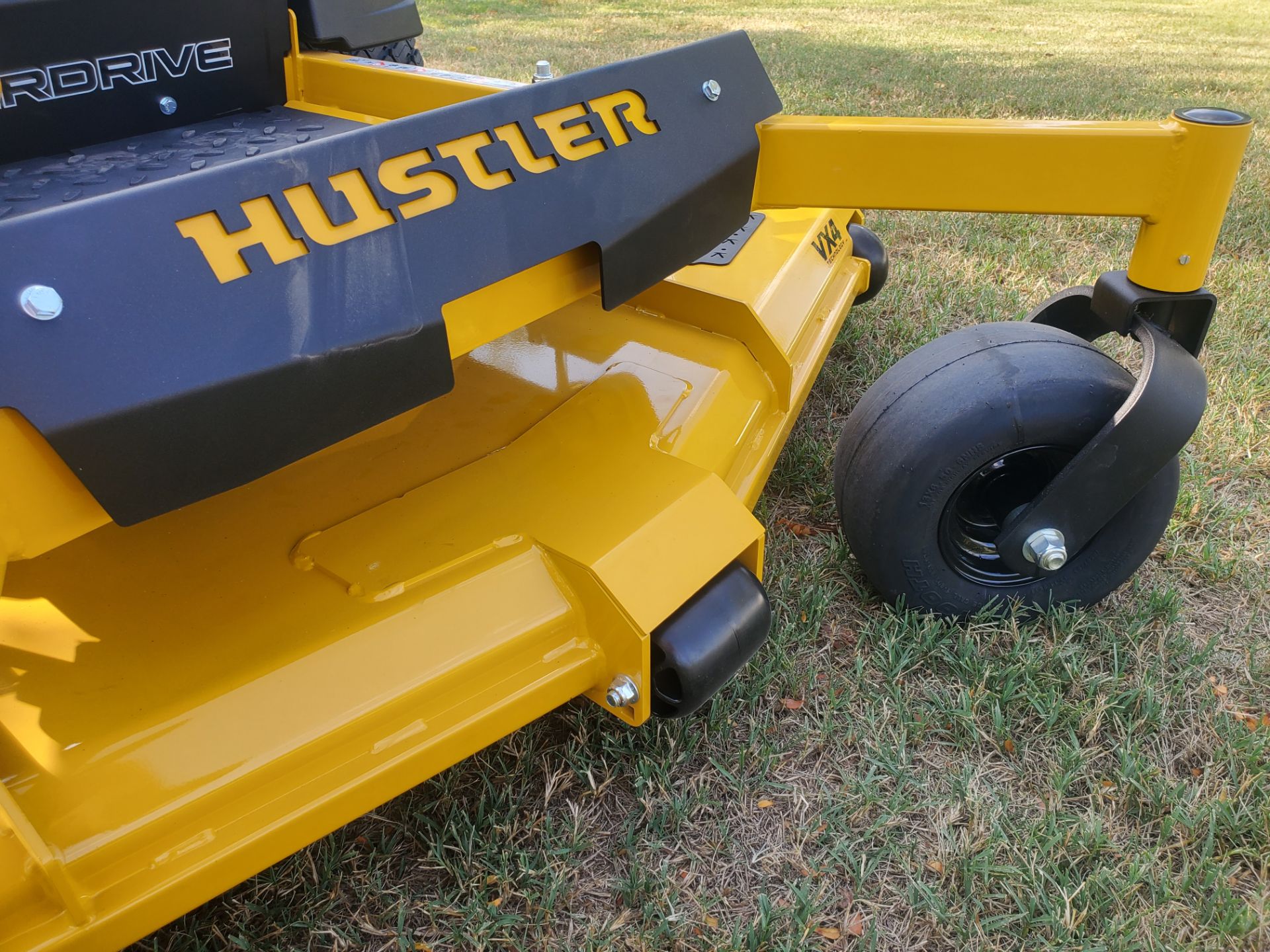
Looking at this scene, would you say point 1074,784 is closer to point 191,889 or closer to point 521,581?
point 521,581

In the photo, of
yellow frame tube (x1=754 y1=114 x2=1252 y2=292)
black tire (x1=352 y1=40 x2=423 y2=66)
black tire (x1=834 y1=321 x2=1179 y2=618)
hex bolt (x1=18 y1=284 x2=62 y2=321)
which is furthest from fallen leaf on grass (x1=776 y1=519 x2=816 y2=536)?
black tire (x1=352 y1=40 x2=423 y2=66)

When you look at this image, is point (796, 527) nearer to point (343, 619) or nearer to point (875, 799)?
point (875, 799)

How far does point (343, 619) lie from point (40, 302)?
21.8 inches

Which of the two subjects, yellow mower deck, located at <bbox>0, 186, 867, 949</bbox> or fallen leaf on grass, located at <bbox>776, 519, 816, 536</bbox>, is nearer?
yellow mower deck, located at <bbox>0, 186, 867, 949</bbox>

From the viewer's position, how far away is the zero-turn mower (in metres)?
1.00

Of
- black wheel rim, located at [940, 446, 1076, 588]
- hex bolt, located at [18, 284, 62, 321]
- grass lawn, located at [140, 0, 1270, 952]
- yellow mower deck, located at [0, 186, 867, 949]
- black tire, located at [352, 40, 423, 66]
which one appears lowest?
grass lawn, located at [140, 0, 1270, 952]

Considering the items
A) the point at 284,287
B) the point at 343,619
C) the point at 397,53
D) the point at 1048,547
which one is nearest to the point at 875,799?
the point at 1048,547

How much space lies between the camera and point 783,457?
239 cm

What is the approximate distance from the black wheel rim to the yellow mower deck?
38 cm

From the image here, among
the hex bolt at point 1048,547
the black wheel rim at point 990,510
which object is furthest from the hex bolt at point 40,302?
the hex bolt at point 1048,547

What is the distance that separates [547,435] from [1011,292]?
2.13m

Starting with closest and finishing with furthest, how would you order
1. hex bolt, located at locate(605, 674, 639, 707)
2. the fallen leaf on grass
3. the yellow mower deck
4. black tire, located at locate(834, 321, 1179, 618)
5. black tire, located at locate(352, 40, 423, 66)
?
the yellow mower deck < hex bolt, located at locate(605, 674, 639, 707) < black tire, located at locate(834, 321, 1179, 618) < the fallen leaf on grass < black tire, located at locate(352, 40, 423, 66)

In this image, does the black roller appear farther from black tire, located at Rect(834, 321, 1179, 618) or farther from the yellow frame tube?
the yellow frame tube

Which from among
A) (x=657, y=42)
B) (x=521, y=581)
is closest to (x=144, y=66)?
(x=521, y=581)
